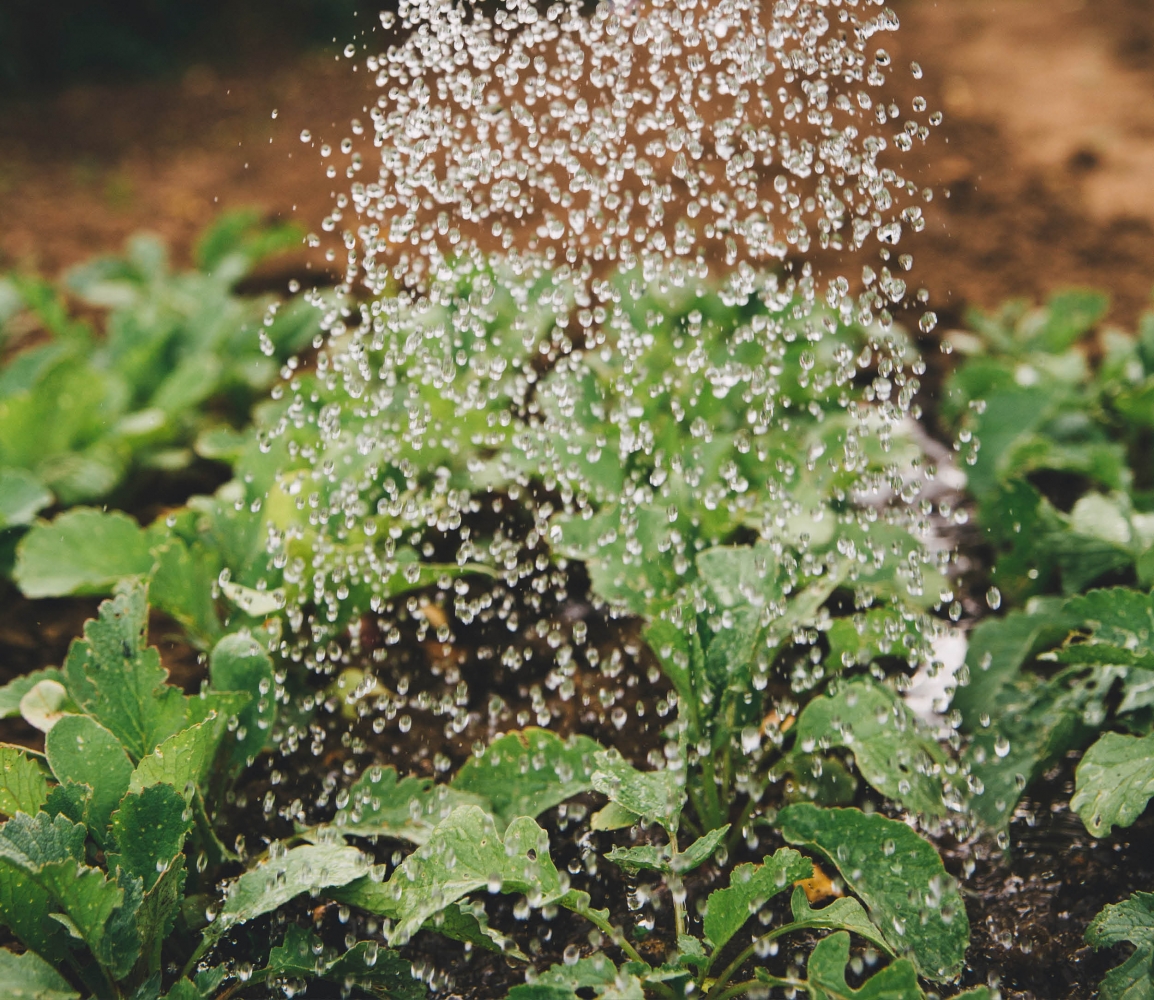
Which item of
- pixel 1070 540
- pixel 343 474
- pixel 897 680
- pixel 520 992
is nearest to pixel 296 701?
pixel 343 474

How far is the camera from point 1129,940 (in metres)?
1.07

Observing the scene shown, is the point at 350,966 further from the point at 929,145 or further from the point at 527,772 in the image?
the point at 929,145

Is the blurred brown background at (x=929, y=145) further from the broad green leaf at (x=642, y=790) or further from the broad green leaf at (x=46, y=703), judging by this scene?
the broad green leaf at (x=642, y=790)

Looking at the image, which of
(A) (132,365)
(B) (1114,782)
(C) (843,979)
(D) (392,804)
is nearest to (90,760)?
(D) (392,804)

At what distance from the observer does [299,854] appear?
110cm

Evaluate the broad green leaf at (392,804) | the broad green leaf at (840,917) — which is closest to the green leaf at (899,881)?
the broad green leaf at (840,917)

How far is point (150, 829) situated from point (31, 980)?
17cm

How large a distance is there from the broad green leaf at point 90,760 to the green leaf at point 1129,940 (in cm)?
107

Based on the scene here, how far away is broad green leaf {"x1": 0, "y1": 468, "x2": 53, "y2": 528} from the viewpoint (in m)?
1.62

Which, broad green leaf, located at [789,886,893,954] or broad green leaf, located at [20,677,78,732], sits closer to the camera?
broad green leaf, located at [789,886,893,954]

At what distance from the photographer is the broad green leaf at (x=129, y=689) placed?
119cm

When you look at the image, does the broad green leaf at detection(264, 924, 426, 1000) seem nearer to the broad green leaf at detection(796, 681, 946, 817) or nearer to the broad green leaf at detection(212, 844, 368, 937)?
the broad green leaf at detection(212, 844, 368, 937)

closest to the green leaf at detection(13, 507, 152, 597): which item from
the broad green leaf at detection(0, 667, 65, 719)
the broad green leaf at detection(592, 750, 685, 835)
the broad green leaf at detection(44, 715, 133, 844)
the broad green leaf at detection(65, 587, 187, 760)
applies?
the broad green leaf at detection(0, 667, 65, 719)

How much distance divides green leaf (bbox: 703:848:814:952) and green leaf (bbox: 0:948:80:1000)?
2.10 feet
